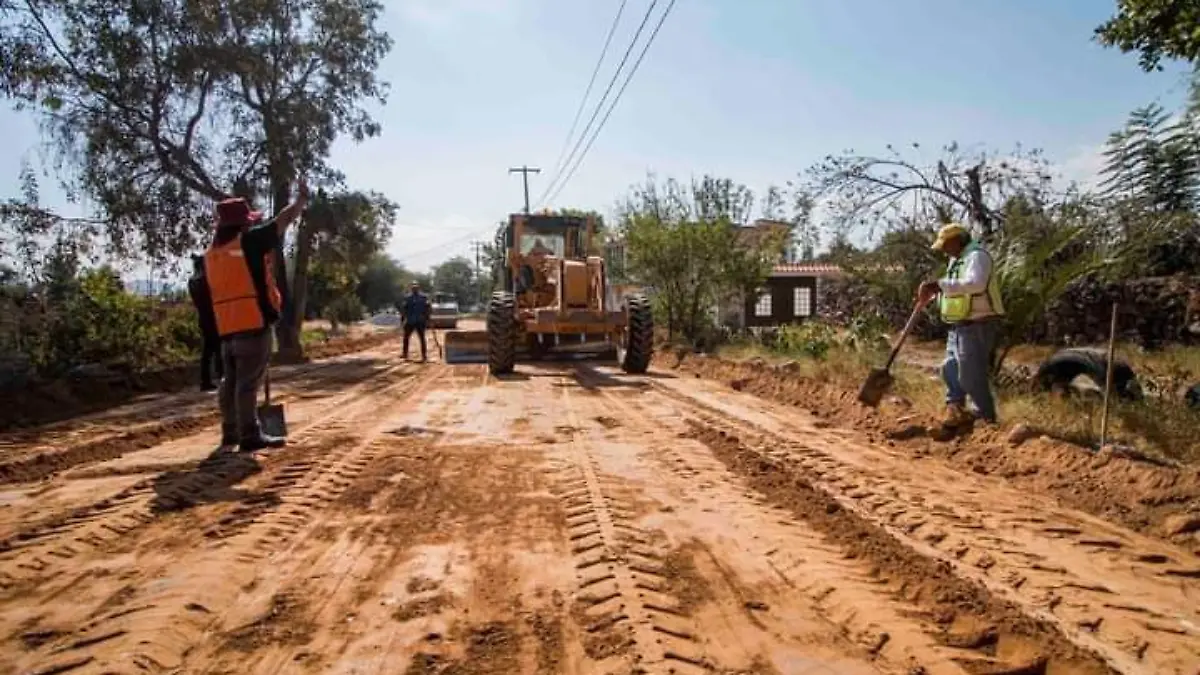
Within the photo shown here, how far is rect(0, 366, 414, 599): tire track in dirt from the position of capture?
3.54 metres

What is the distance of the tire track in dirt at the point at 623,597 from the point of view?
2.65 metres

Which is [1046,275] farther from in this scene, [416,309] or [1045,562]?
[416,309]

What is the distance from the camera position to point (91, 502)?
15.0 ft

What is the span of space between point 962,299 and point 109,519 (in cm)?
583

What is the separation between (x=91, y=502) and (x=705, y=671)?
3.84 meters

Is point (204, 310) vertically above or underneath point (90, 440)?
above

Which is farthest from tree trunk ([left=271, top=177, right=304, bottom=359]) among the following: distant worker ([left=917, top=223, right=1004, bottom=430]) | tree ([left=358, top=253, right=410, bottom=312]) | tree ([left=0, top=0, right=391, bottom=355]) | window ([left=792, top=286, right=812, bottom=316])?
tree ([left=358, top=253, right=410, bottom=312])

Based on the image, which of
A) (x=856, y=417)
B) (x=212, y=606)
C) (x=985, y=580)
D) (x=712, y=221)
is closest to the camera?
(x=212, y=606)

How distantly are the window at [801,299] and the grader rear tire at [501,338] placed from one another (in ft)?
62.6

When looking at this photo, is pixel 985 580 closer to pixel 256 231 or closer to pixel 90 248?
pixel 256 231

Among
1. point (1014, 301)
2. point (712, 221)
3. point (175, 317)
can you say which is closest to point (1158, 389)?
point (1014, 301)

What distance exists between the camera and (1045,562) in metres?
3.51

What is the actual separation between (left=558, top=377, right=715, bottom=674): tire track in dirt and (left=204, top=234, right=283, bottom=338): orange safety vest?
9.52 ft

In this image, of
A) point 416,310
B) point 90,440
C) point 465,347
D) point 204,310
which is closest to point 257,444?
point 90,440
